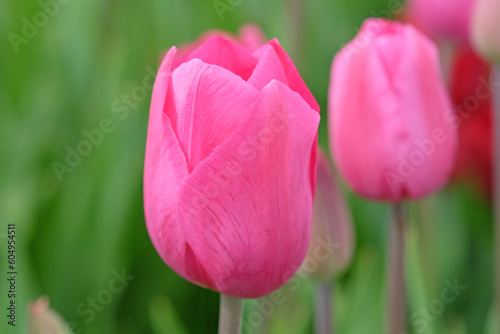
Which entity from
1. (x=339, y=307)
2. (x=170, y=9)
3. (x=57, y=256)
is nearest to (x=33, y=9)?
(x=170, y=9)

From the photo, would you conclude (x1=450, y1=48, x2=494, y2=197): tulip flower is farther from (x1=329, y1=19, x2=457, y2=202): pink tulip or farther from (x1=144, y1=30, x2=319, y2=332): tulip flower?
(x1=144, y1=30, x2=319, y2=332): tulip flower

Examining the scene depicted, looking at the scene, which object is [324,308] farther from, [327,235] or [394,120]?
[394,120]

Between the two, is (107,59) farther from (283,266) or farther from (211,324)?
(283,266)

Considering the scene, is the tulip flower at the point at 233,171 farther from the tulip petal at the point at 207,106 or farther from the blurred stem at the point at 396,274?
the blurred stem at the point at 396,274

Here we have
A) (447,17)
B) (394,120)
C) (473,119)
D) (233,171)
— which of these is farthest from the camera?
(473,119)

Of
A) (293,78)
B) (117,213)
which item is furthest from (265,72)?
(117,213)

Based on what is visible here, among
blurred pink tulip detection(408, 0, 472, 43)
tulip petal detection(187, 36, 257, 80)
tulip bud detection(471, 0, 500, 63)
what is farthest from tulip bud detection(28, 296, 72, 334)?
blurred pink tulip detection(408, 0, 472, 43)

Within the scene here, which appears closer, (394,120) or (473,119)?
(394,120)
